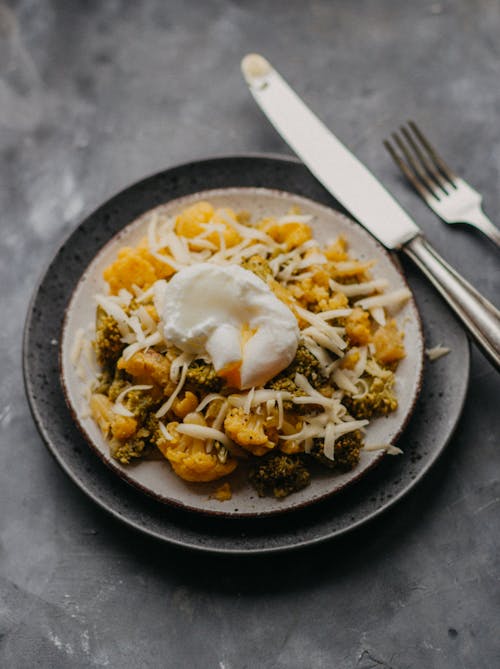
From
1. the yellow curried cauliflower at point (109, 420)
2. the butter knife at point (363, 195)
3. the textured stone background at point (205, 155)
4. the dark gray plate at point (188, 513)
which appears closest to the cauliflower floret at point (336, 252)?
the butter knife at point (363, 195)

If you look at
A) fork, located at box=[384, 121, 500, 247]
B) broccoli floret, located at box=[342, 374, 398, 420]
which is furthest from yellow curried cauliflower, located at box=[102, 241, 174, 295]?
fork, located at box=[384, 121, 500, 247]

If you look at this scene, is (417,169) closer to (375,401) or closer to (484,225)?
(484,225)

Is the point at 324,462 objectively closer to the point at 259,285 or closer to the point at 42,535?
the point at 259,285

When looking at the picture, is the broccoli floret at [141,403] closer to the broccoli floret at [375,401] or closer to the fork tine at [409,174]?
the broccoli floret at [375,401]

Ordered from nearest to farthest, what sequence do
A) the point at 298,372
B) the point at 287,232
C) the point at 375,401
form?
1. the point at 298,372
2. the point at 375,401
3. the point at 287,232

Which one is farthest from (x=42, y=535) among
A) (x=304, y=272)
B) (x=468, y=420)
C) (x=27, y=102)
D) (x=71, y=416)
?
(x=27, y=102)

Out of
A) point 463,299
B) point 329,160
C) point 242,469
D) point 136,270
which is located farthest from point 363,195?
point 242,469

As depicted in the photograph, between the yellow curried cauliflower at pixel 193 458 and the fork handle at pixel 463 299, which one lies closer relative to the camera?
the yellow curried cauliflower at pixel 193 458
